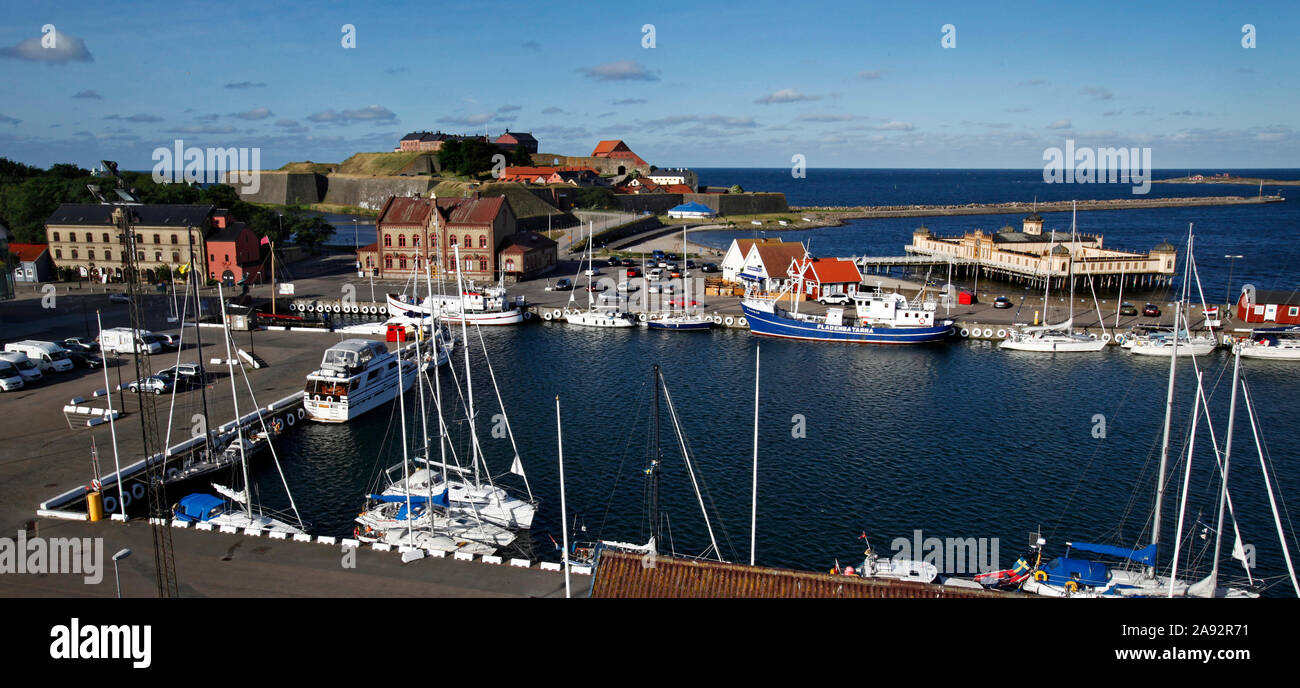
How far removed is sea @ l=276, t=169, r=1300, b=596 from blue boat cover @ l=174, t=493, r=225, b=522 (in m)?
2.63

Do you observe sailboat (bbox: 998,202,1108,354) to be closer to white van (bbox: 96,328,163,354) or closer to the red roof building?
the red roof building

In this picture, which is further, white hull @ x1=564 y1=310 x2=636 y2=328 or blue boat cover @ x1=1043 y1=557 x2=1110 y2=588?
white hull @ x1=564 y1=310 x2=636 y2=328

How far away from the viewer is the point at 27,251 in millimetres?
63906

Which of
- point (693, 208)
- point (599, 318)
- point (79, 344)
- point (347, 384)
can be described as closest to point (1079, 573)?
point (347, 384)

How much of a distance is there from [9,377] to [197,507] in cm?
1881

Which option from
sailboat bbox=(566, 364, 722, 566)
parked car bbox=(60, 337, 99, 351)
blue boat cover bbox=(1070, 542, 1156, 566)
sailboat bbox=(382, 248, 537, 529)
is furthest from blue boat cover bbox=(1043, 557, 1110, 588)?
parked car bbox=(60, 337, 99, 351)

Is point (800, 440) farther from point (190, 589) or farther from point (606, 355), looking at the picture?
point (190, 589)

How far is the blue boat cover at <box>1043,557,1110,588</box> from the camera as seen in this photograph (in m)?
21.2

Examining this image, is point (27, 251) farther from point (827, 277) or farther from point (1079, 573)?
point (1079, 573)

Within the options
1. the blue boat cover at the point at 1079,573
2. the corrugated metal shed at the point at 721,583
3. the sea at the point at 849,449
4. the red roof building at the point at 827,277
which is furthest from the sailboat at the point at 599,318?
the corrugated metal shed at the point at 721,583

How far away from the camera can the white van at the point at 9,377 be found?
36000mm

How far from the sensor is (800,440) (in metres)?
33.4
